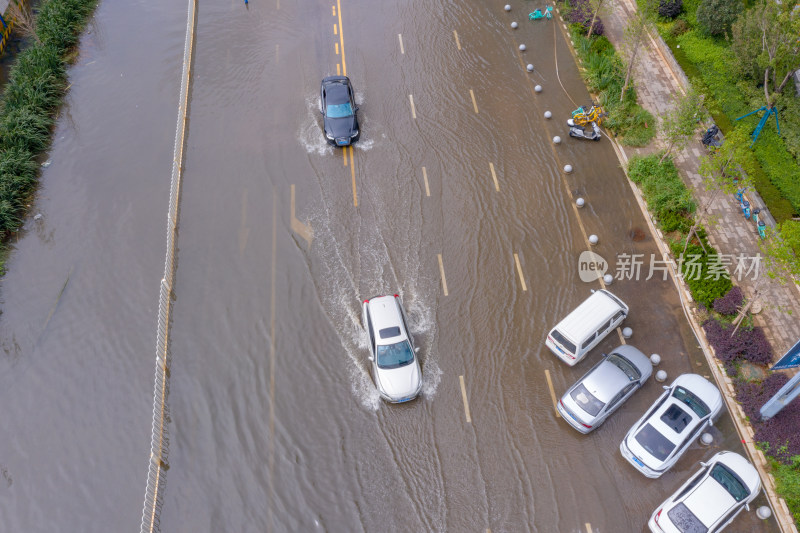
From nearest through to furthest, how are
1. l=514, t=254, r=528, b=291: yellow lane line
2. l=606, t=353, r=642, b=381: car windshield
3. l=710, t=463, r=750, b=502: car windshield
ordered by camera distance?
l=710, t=463, r=750, b=502: car windshield
l=606, t=353, r=642, b=381: car windshield
l=514, t=254, r=528, b=291: yellow lane line

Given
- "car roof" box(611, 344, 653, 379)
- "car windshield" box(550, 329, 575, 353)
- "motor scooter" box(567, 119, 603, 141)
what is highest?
"motor scooter" box(567, 119, 603, 141)

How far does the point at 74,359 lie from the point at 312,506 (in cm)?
1089

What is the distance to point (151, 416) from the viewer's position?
723 inches

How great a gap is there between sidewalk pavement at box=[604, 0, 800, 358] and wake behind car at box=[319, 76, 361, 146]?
1341cm

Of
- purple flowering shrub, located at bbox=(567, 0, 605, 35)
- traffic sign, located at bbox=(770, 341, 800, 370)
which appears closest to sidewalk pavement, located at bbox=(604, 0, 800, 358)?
Answer: purple flowering shrub, located at bbox=(567, 0, 605, 35)

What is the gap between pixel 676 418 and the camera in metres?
16.8

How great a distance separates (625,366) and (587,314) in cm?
219

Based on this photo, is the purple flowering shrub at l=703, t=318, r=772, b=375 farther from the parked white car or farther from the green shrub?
the parked white car

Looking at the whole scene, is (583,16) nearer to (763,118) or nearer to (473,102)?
(473,102)

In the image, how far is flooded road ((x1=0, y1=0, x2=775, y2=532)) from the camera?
1694cm

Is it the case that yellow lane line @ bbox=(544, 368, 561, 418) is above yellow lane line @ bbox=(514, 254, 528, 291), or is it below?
below

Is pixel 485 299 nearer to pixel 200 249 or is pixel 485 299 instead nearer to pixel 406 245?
pixel 406 245

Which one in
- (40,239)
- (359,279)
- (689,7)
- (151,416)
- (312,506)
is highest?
(689,7)

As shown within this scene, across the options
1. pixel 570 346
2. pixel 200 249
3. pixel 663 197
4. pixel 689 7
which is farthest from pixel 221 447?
pixel 689 7
